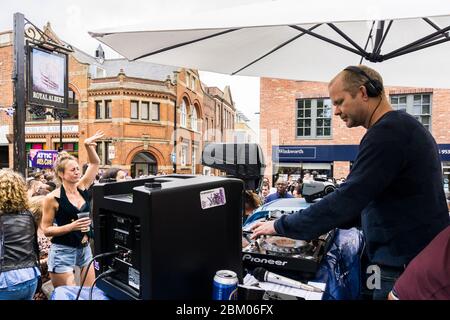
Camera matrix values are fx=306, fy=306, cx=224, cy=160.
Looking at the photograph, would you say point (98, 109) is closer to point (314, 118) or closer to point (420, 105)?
point (314, 118)

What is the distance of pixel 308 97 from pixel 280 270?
14156mm

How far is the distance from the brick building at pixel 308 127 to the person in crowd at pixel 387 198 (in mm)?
12341

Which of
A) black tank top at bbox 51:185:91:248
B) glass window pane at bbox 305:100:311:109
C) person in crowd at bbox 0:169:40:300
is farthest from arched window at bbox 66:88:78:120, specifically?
person in crowd at bbox 0:169:40:300

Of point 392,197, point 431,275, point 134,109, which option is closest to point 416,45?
point 392,197

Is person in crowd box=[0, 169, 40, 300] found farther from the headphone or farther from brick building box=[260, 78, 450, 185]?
brick building box=[260, 78, 450, 185]

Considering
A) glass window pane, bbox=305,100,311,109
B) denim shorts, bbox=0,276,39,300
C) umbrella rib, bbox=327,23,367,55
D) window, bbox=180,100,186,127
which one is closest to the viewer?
denim shorts, bbox=0,276,39,300

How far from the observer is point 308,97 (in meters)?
14.6

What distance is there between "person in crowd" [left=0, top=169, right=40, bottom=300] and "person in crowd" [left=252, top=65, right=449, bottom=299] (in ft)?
6.42

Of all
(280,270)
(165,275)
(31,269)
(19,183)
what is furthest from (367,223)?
(19,183)

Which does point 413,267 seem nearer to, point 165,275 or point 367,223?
point 367,223

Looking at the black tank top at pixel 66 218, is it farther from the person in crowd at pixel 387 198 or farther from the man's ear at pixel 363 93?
the man's ear at pixel 363 93

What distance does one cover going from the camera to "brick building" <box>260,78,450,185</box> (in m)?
13.8

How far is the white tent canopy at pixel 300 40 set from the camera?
179cm
